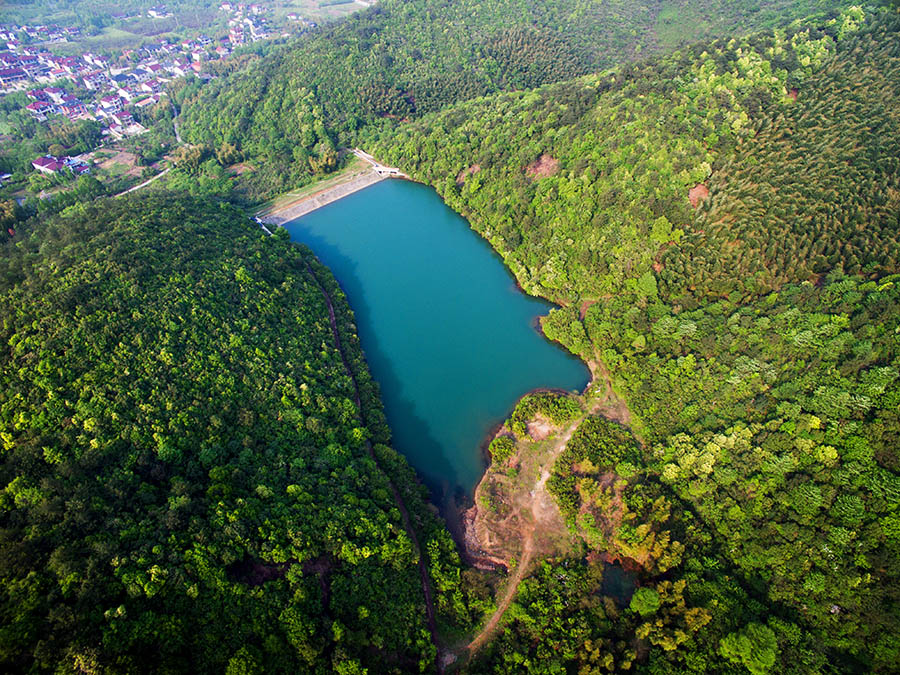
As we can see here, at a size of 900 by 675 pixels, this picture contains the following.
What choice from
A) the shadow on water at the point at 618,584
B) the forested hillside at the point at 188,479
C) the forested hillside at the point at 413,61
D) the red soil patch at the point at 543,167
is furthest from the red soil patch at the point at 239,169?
the shadow on water at the point at 618,584

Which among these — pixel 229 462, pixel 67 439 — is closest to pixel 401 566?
pixel 229 462

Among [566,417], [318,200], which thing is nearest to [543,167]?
[318,200]

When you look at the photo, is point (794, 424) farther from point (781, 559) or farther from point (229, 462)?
point (229, 462)

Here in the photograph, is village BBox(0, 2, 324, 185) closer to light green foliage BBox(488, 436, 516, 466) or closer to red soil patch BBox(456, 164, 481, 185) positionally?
red soil patch BBox(456, 164, 481, 185)

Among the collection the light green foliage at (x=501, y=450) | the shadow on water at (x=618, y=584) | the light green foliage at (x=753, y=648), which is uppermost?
the light green foliage at (x=501, y=450)

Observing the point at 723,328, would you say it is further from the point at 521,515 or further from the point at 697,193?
the point at 521,515

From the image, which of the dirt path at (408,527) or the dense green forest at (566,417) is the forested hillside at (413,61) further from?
the dirt path at (408,527)
